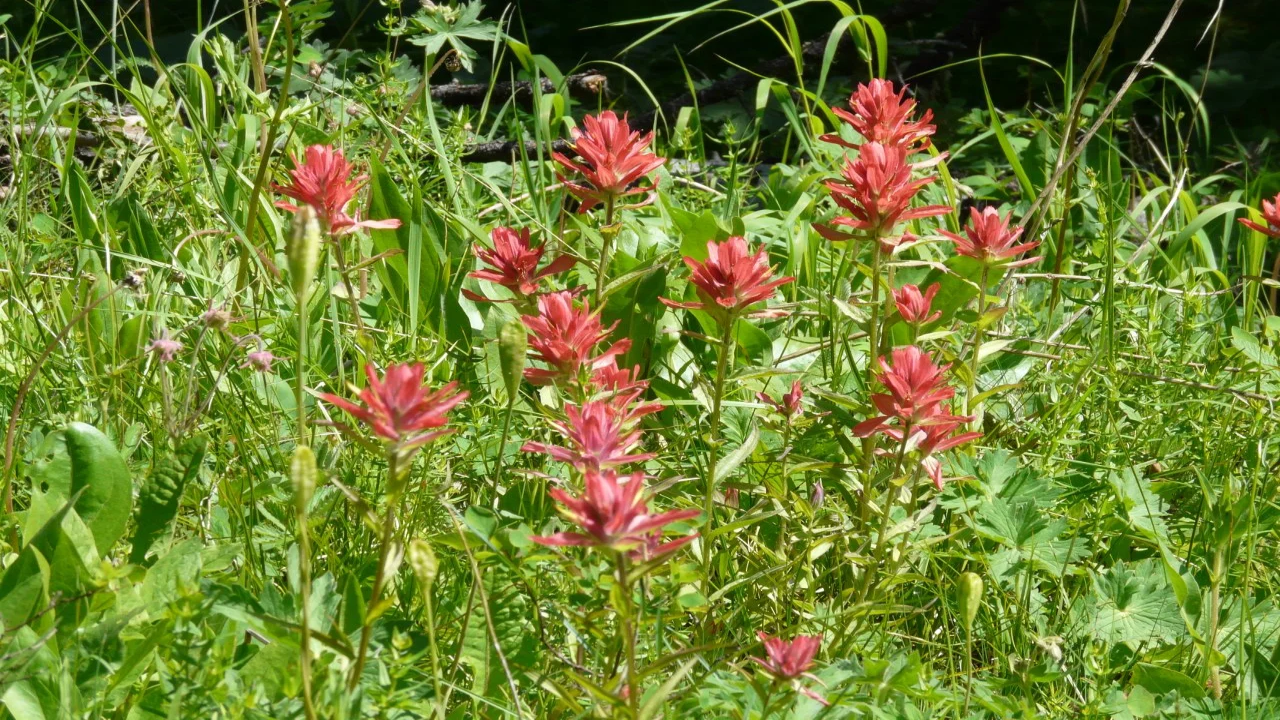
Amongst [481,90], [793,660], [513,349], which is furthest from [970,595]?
[481,90]

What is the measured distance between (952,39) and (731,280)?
3.30 meters

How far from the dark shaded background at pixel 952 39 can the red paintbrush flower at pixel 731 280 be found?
2.86 meters

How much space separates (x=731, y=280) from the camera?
1225 mm

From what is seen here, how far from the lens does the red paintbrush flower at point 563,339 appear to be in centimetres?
123

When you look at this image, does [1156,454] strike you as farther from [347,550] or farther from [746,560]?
[347,550]

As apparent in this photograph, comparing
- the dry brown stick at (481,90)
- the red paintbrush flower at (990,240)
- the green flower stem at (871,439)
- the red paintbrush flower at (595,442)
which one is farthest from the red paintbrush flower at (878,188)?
the dry brown stick at (481,90)

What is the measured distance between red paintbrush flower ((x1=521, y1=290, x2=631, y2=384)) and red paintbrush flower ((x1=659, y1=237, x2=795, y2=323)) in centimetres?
9

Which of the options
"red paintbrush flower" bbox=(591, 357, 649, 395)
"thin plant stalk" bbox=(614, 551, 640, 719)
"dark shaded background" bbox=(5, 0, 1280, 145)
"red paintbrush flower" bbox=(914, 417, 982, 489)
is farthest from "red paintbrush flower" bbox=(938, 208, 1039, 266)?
"dark shaded background" bbox=(5, 0, 1280, 145)

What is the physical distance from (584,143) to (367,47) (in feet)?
9.67

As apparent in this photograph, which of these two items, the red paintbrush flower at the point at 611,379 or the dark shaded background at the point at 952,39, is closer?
the red paintbrush flower at the point at 611,379

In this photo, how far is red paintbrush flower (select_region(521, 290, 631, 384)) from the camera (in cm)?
123

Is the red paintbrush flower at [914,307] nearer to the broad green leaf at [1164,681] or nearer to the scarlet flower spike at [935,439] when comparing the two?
the scarlet flower spike at [935,439]

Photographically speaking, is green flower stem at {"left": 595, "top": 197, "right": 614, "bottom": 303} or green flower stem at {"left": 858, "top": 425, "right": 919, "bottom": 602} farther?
green flower stem at {"left": 595, "top": 197, "right": 614, "bottom": 303}

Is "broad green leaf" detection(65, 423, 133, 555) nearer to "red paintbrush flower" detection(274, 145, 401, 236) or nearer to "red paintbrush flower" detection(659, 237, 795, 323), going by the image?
"red paintbrush flower" detection(274, 145, 401, 236)
